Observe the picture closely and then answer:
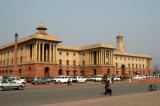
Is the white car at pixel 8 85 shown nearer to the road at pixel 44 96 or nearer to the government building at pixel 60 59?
the road at pixel 44 96

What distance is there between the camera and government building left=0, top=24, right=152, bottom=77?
2849 inches

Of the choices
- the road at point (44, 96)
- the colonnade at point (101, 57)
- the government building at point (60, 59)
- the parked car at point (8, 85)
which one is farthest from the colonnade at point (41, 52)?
the road at point (44, 96)

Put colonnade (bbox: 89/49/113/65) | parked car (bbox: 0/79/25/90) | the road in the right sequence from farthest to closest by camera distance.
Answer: colonnade (bbox: 89/49/113/65) → parked car (bbox: 0/79/25/90) → the road

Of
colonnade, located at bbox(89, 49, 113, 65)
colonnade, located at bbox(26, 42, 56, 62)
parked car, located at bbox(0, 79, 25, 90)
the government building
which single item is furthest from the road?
colonnade, located at bbox(89, 49, 113, 65)

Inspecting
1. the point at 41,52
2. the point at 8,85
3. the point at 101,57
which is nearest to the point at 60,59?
the point at 101,57

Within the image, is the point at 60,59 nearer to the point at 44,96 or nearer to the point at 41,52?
the point at 41,52

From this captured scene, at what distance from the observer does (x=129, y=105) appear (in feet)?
57.9

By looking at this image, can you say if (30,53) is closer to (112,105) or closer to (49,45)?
(49,45)

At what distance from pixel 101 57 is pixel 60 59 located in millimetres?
13326

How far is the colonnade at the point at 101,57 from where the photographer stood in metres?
90.7

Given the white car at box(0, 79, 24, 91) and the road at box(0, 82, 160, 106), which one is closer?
the road at box(0, 82, 160, 106)

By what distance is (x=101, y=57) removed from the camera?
9050 cm

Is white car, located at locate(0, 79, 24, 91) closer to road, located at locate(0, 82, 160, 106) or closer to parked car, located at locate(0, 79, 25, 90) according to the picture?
parked car, located at locate(0, 79, 25, 90)

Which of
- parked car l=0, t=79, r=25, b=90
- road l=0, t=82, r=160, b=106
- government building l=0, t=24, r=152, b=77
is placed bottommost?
road l=0, t=82, r=160, b=106
